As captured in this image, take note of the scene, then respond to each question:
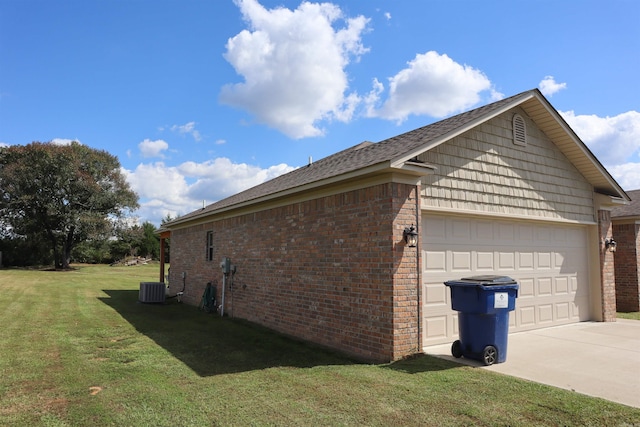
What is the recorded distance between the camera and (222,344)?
813 centimetres

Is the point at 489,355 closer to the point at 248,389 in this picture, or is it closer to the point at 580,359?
the point at 580,359

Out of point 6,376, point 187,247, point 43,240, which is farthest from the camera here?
point 43,240

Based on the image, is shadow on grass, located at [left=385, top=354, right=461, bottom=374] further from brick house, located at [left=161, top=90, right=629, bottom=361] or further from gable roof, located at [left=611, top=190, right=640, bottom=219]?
gable roof, located at [left=611, top=190, right=640, bottom=219]

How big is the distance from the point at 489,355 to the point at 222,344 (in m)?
4.76

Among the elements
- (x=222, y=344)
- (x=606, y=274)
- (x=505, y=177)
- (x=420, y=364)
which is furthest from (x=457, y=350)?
(x=606, y=274)

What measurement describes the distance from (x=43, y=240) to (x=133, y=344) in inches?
1521

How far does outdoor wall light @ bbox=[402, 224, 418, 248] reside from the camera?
666 cm

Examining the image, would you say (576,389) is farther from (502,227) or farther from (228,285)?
(228,285)

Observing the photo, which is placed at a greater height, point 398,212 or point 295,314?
point 398,212

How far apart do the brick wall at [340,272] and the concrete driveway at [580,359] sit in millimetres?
1175

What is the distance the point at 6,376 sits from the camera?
595 cm

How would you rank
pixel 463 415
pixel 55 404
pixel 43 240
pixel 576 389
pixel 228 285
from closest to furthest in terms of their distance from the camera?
pixel 463 415 < pixel 55 404 < pixel 576 389 < pixel 228 285 < pixel 43 240

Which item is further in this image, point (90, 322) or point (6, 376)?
point (90, 322)

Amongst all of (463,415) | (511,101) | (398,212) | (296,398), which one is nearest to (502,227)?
(511,101)
